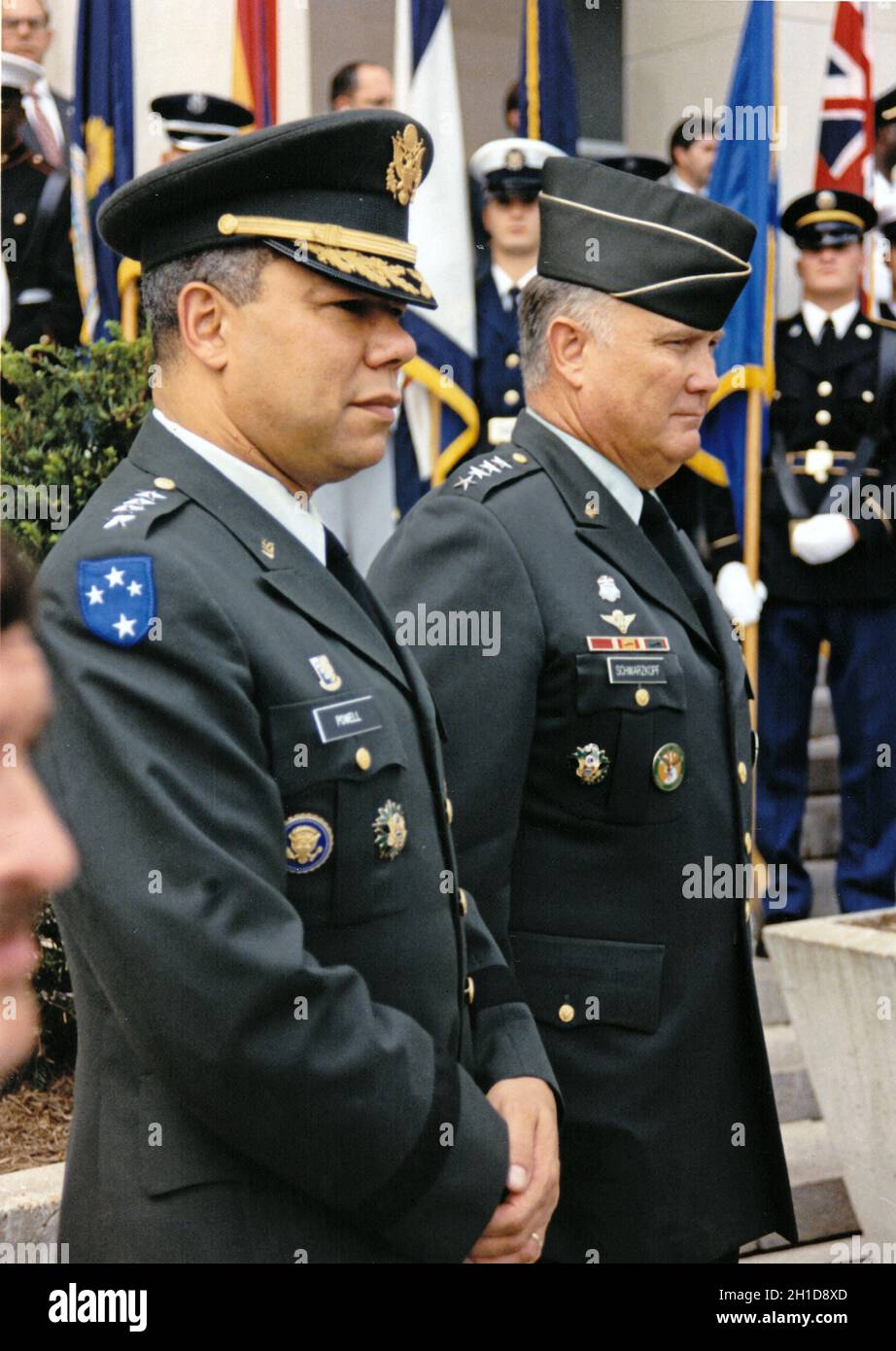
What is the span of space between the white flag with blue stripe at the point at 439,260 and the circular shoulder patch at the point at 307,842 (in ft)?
13.8

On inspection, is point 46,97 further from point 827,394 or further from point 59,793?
point 59,793

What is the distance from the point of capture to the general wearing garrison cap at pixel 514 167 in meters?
5.80

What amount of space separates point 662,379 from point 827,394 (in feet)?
11.6

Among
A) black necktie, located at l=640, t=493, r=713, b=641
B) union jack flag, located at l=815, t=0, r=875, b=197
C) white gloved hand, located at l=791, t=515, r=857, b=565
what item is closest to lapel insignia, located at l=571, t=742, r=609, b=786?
black necktie, located at l=640, t=493, r=713, b=641

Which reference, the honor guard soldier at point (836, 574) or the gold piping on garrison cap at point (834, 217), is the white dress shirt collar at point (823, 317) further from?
the gold piping on garrison cap at point (834, 217)

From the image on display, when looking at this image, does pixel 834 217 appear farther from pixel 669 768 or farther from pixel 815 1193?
pixel 669 768

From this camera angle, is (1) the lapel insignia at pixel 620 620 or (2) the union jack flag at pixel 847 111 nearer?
(1) the lapel insignia at pixel 620 620

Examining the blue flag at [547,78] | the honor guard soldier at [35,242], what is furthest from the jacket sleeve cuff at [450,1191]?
the blue flag at [547,78]

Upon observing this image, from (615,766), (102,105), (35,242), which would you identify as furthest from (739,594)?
(615,766)

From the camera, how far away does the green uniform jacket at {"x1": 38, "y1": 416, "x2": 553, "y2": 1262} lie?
160cm

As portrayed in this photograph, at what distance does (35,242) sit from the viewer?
19.0 feet

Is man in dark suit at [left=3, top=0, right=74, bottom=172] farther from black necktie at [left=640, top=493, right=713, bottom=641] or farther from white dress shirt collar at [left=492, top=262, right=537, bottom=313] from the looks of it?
black necktie at [left=640, top=493, right=713, bottom=641]

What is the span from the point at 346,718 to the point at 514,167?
438 centimetres
